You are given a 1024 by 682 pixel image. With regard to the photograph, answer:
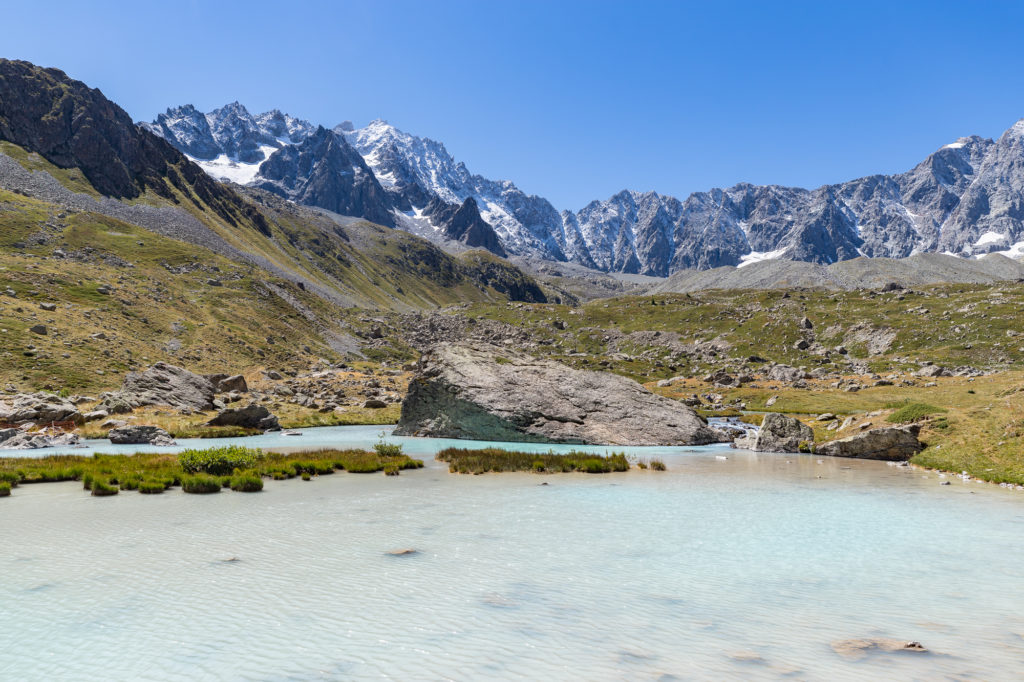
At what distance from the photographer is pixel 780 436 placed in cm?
4675

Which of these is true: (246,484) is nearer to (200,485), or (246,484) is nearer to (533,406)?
(200,485)

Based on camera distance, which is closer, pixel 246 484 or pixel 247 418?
pixel 246 484

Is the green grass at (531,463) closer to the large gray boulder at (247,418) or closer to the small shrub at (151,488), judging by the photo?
the small shrub at (151,488)

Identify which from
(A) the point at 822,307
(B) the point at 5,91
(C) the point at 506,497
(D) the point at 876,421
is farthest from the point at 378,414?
(B) the point at 5,91

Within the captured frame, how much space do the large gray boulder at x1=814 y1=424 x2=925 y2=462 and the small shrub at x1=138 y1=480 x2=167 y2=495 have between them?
45314 mm

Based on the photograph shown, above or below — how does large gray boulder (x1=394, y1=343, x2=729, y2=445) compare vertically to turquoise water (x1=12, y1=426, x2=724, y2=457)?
above

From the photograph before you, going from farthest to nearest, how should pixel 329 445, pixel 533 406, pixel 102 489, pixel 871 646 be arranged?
pixel 533 406
pixel 329 445
pixel 102 489
pixel 871 646

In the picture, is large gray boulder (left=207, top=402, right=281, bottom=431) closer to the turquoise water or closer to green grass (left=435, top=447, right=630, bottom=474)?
the turquoise water

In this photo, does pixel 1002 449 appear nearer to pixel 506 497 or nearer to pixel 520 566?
pixel 506 497

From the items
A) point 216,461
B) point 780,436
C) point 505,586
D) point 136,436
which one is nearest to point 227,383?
point 136,436

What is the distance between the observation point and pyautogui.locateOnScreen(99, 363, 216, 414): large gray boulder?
56.8 metres

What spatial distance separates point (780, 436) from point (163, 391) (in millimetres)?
63762

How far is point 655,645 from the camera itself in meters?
10.1

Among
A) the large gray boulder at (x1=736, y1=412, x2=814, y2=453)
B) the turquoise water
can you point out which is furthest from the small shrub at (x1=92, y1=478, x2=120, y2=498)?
the large gray boulder at (x1=736, y1=412, x2=814, y2=453)
